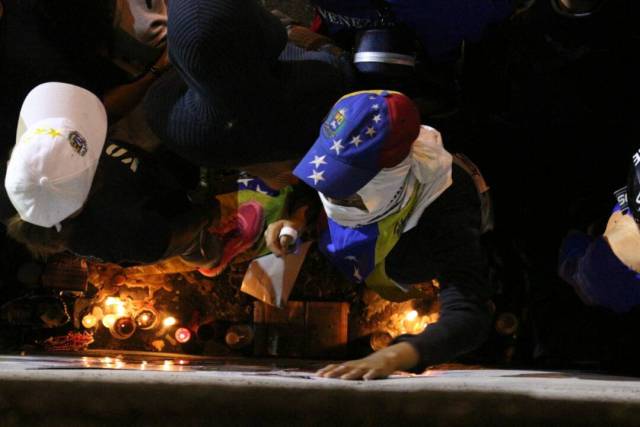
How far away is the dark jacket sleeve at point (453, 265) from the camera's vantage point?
1335 millimetres

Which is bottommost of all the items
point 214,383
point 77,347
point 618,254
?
point 77,347

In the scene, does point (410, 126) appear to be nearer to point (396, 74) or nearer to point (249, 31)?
point (396, 74)

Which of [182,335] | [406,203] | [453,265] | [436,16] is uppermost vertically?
[436,16]

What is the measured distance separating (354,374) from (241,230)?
106 centimetres

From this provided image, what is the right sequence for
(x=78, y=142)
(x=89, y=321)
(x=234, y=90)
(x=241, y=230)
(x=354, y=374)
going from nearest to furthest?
1. (x=354, y=374)
2. (x=234, y=90)
3. (x=78, y=142)
4. (x=241, y=230)
5. (x=89, y=321)

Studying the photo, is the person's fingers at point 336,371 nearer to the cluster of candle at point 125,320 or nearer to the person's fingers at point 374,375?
the person's fingers at point 374,375

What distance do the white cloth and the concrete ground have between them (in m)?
0.69

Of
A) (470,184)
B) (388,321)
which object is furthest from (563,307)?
(470,184)

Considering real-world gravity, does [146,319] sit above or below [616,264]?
below

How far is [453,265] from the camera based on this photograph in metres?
1.44

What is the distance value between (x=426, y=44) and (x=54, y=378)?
1.22 meters

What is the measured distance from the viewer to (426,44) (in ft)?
5.23

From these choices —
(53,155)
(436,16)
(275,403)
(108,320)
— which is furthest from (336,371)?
(108,320)

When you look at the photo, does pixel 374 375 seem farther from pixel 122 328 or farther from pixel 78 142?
pixel 122 328
